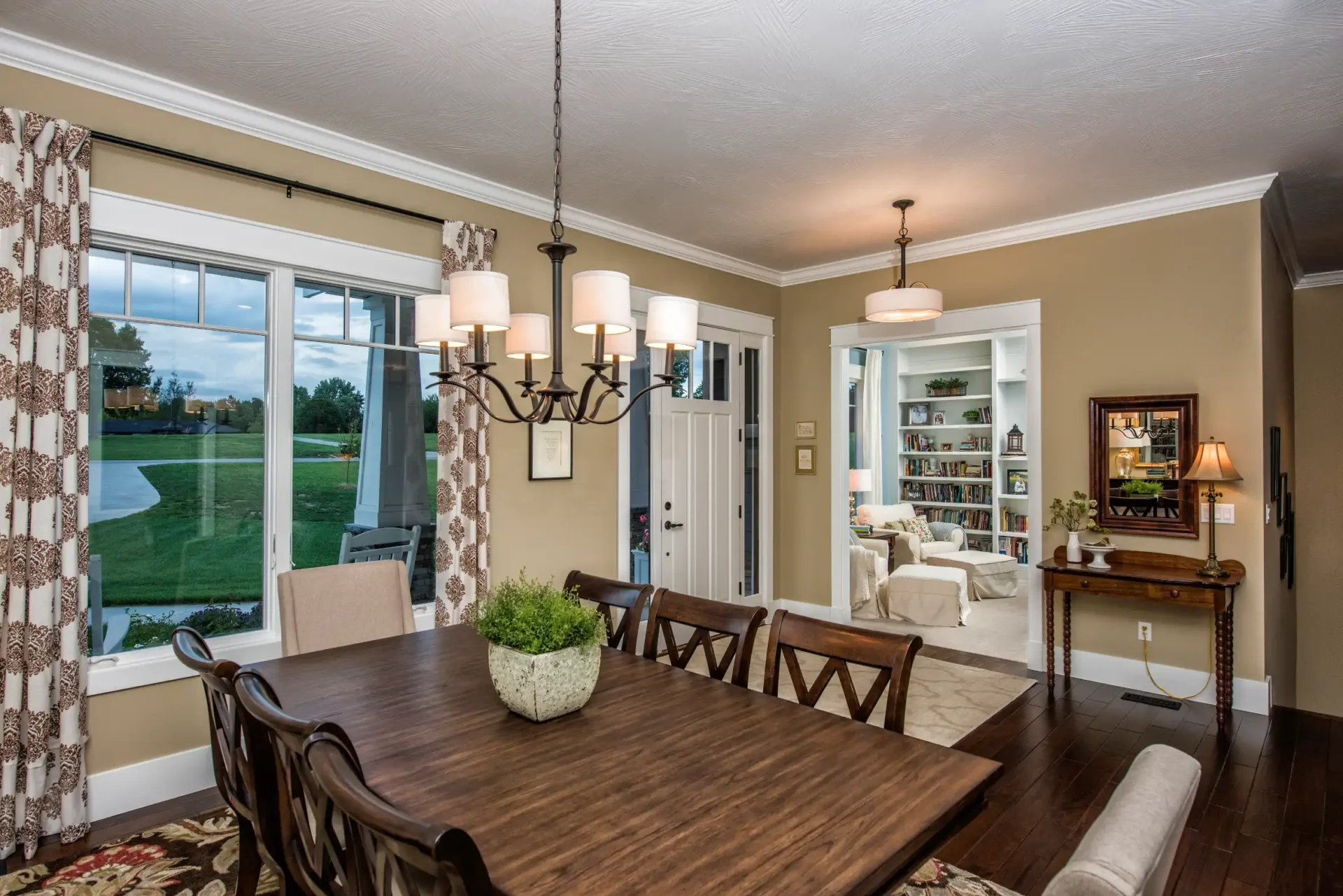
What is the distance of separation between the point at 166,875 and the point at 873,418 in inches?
310

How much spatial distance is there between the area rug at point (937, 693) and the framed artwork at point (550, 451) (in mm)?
1323

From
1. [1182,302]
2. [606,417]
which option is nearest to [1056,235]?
[1182,302]

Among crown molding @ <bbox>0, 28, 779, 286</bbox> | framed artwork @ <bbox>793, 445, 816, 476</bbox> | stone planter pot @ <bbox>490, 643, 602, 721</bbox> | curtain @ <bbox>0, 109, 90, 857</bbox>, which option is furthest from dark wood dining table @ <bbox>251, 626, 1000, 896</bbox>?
framed artwork @ <bbox>793, 445, 816, 476</bbox>

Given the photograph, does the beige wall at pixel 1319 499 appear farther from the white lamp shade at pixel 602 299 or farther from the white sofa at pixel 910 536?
the white lamp shade at pixel 602 299

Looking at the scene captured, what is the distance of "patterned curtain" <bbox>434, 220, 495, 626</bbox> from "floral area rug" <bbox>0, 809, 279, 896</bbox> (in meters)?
1.29

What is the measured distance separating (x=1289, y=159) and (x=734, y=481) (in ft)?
12.4

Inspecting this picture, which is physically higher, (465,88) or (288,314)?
(465,88)

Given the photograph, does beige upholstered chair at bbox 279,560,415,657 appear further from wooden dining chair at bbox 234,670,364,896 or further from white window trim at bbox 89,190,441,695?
wooden dining chair at bbox 234,670,364,896

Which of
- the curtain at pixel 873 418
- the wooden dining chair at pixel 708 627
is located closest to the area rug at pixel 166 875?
the wooden dining chair at pixel 708 627

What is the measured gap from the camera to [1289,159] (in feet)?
11.9

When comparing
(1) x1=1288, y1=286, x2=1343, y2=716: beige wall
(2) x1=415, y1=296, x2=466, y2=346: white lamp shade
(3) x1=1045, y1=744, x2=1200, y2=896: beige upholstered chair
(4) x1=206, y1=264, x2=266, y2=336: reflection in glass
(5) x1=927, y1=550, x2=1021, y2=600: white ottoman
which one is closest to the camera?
(3) x1=1045, y1=744, x2=1200, y2=896: beige upholstered chair

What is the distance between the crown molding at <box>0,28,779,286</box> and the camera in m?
2.64

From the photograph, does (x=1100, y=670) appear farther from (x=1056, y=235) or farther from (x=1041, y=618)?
(x=1056, y=235)

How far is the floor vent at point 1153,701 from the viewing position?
4.05m
